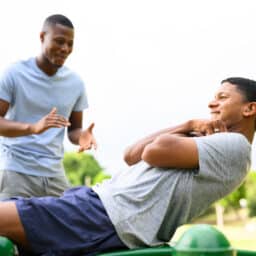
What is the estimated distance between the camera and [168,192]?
285 cm

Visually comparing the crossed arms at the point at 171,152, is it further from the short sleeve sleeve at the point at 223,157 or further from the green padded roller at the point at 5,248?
the green padded roller at the point at 5,248

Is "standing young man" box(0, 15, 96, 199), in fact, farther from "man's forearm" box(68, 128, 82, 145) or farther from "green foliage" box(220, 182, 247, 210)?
"green foliage" box(220, 182, 247, 210)

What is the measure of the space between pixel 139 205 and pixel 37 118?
1698 millimetres

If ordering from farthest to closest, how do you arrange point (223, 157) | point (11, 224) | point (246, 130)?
1. point (246, 130)
2. point (223, 157)
3. point (11, 224)

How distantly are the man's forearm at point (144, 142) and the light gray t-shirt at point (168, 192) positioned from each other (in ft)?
0.39

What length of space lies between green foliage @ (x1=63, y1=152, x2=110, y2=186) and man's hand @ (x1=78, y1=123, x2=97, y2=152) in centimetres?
5315

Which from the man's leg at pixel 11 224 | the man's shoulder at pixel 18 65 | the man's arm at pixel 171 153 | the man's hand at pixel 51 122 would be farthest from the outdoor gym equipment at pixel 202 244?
the man's shoulder at pixel 18 65

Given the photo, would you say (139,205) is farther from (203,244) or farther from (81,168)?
(81,168)

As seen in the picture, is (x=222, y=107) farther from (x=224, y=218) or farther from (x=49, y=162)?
(x=224, y=218)

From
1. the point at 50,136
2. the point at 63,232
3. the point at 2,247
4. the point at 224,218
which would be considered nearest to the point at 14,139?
the point at 50,136

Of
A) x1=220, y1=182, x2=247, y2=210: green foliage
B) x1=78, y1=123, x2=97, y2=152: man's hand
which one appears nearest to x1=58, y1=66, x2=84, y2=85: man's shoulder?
x1=78, y1=123, x2=97, y2=152: man's hand

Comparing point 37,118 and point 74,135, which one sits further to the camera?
point 74,135

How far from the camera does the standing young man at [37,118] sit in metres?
4.34

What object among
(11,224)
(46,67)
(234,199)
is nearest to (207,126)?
(11,224)
